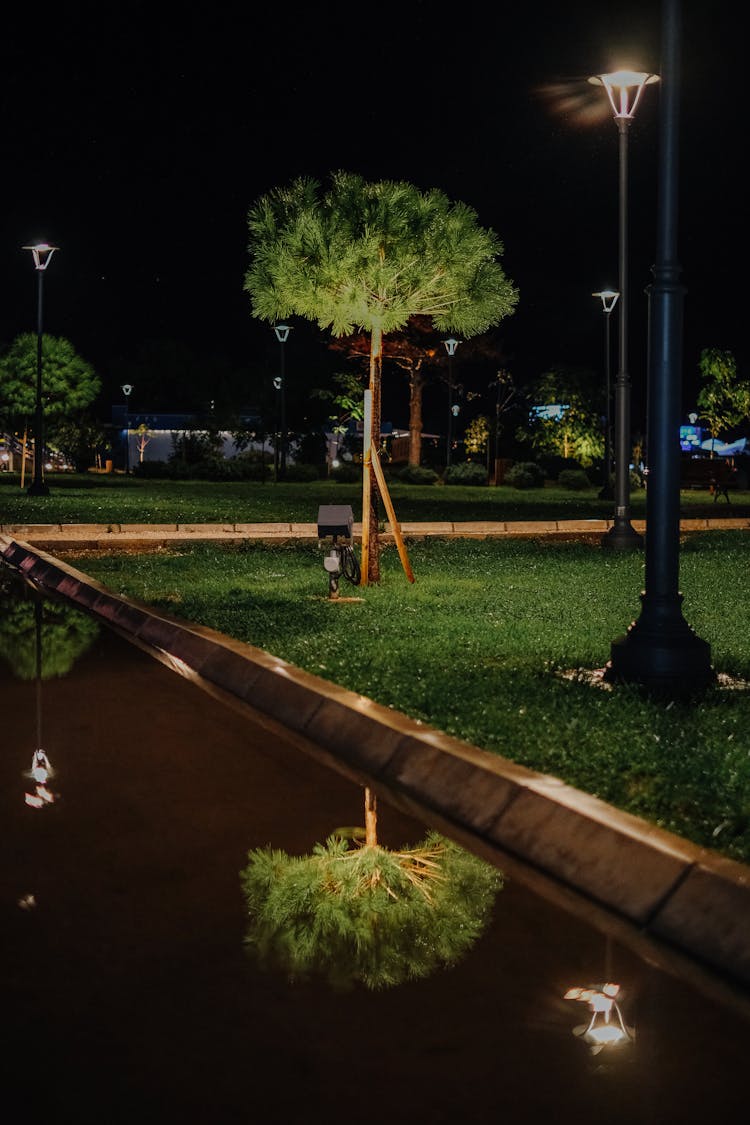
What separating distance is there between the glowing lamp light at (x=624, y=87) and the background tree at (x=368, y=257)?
5973mm

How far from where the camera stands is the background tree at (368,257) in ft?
45.2

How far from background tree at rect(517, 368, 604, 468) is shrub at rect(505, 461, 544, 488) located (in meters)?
10.7

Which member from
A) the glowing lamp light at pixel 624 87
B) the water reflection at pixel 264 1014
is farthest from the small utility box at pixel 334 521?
the glowing lamp light at pixel 624 87

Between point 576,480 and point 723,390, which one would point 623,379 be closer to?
point 576,480

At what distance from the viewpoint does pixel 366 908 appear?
16.5 ft

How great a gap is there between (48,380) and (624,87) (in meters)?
88.9

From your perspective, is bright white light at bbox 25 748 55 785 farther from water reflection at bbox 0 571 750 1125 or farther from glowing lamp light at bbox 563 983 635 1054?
glowing lamp light at bbox 563 983 635 1054

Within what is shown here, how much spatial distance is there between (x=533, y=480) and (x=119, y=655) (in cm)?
4442

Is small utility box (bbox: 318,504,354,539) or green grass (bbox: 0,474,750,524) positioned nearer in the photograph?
small utility box (bbox: 318,504,354,539)

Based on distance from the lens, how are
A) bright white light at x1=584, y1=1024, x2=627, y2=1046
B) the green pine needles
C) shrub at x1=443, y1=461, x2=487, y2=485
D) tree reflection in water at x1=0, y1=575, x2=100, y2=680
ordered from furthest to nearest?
shrub at x1=443, y1=461, x2=487, y2=485
tree reflection in water at x1=0, y1=575, x2=100, y2=680
the green pine needles
bright white light at x1=584, y1=1024, x2=627, y2=1046

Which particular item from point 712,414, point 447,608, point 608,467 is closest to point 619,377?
point 447,608

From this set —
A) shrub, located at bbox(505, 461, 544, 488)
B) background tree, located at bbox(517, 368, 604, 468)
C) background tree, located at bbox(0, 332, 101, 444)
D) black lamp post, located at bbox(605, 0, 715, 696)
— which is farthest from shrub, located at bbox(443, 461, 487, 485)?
black lamp post, located at bbox(605, 0, 715, 696)

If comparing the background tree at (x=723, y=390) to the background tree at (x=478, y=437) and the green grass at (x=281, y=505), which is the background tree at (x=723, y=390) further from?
the green grass at (x=281, y=505)

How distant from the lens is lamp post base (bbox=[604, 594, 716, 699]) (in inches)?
337
